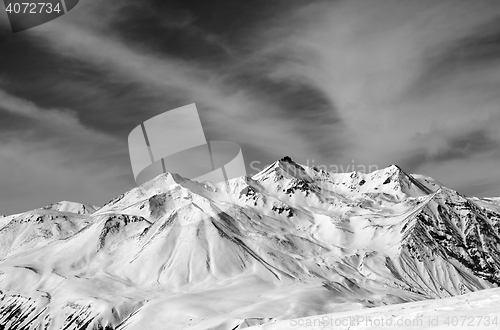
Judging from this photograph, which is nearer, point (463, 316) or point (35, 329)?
point (463, 316)

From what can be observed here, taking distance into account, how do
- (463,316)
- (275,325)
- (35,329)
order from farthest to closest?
(35,329) < (275,325) < (463,316)

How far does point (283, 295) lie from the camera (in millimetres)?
199125

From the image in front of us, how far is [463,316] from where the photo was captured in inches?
965

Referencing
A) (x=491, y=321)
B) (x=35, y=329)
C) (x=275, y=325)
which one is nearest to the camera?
(x=491, y=321)

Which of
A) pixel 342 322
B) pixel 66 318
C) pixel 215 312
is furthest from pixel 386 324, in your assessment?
pixel 66 318

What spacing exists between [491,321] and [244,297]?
185 meters

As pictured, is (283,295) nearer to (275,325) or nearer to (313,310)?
(313,310)

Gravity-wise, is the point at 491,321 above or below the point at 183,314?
below

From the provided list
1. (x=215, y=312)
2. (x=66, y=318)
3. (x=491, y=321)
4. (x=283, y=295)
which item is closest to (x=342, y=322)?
(x=491, y=321)

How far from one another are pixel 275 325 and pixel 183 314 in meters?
149

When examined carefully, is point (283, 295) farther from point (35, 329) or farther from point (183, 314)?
point (35, 329)

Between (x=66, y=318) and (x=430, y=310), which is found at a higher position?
(x=66, y=318)

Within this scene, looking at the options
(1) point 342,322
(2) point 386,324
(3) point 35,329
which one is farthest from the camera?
(3) point 35,329

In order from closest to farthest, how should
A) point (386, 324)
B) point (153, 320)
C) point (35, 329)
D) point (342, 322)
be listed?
point (386, 324), point (342, 322), point (153, 320), point (35, 329)
